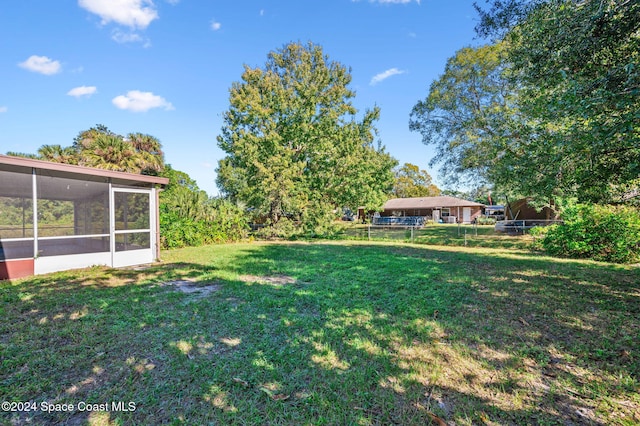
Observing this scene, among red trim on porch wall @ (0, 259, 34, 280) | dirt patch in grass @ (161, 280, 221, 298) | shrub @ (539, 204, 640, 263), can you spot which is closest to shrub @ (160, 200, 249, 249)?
red trim on porch wall @ (0, 259, 34, 280)

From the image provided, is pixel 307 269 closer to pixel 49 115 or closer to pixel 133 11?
pixel 133 11

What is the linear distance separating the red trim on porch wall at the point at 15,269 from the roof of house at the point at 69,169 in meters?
2.19

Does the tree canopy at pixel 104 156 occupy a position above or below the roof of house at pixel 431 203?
above

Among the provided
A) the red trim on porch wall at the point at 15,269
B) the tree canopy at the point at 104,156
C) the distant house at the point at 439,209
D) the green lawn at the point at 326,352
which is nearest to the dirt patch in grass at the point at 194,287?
the green lawn at the point at 326,352

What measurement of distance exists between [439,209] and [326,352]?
3915cm

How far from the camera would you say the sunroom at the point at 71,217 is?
638cm

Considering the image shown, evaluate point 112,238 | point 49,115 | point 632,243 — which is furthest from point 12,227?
point 632,243

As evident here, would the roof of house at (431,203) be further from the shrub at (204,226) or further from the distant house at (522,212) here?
the shrub at (204,226)

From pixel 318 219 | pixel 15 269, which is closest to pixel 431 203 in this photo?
pixel 318 219

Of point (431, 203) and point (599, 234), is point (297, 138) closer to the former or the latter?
point (599, 234)

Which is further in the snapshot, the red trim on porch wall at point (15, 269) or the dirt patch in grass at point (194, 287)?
the red trim on porch wall at point (15, 269)

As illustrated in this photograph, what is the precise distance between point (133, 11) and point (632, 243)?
16698 millimetres

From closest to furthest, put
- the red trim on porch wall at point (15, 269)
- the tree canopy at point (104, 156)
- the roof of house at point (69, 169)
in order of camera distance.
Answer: the roof of house at point (69, 169)
the red trim on porch wall at point (15, 269)
the tree canopy at point (104, 156)

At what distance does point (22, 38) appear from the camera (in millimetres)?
8617
